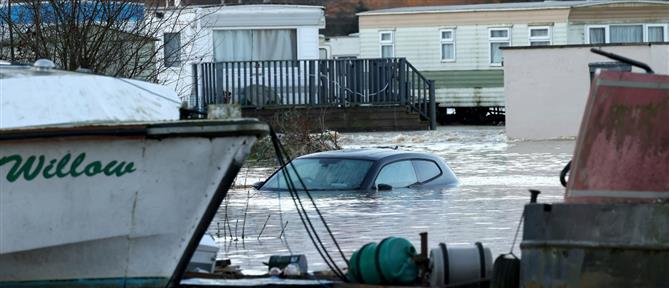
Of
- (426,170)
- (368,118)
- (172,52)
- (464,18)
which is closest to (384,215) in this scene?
(426,170)

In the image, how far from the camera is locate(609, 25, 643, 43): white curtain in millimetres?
54250

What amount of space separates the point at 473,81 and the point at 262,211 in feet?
115

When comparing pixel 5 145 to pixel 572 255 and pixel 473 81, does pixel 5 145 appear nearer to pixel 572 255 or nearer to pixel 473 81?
pixel 572 255

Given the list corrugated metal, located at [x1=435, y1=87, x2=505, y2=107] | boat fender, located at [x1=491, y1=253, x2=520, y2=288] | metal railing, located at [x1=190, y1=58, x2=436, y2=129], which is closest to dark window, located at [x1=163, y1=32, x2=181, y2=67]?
boat fender, located at [x1=491, y1=253, x2=520, y2=288]

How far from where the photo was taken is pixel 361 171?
2280cm

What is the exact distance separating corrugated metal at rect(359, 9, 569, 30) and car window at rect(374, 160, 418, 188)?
105ft

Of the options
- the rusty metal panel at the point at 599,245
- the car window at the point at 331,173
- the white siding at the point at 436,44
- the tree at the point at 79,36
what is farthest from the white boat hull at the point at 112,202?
the white siding at the point at 436,44

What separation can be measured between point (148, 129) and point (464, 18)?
44350mm

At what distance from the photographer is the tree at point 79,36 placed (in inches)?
856

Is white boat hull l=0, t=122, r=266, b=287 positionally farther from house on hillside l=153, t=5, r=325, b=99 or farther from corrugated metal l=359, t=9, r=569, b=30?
corrugated metal l=359, t=9, r=569, b=30

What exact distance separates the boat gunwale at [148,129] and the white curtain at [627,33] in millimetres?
42917

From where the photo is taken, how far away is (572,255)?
36.2 ft

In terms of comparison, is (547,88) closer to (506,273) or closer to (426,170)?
(426,170)

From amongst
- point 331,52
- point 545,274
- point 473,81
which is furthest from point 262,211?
point 331,52
